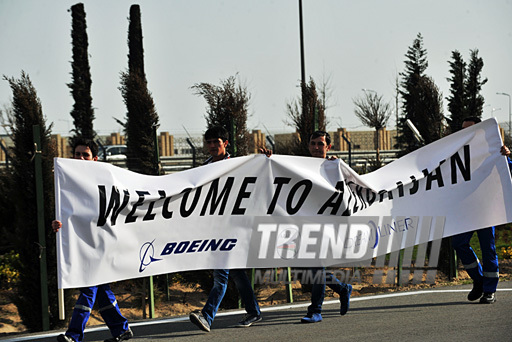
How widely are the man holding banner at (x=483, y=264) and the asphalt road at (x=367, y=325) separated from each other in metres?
0.15

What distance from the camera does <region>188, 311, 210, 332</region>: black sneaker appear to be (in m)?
7.45

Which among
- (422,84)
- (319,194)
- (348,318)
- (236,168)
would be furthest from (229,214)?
(422,84)

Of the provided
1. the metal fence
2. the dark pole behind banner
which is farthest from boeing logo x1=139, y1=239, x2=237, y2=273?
the metal fence

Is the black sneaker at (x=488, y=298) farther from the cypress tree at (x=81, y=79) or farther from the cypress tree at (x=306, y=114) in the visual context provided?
the cypress tree at (x=81, y=79)

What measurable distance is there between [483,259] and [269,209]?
2.53 meters

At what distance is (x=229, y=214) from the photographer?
26.8 feet

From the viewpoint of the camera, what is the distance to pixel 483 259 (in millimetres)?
8516

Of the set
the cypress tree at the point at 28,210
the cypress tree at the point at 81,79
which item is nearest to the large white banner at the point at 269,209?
the cypress tree at the point at 28,210

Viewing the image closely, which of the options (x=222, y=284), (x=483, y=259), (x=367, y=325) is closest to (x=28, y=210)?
(x=222, y=284)

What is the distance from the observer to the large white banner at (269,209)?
7.46 metres

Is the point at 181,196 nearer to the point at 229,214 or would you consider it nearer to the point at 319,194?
the point at 229,214

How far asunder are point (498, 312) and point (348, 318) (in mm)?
1608

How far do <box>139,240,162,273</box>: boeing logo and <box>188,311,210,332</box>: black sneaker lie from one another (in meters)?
0.72

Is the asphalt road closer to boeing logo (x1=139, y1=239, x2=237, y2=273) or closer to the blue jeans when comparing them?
the blue jeans
